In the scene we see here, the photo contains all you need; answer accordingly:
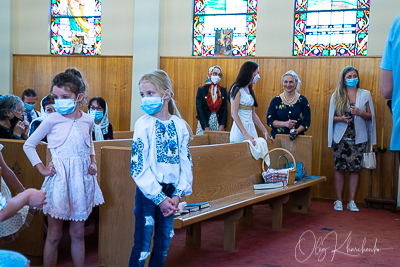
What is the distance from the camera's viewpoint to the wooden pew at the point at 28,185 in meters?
3.40

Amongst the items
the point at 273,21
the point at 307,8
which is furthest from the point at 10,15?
the point at 307,8

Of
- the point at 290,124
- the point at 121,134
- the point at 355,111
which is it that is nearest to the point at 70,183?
the point at 121,134

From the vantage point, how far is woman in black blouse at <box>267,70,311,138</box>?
5922mm

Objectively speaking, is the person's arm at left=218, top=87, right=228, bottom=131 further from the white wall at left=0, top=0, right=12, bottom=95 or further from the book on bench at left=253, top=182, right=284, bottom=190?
the white wall at left=0, top=0, right=12, bottom=95

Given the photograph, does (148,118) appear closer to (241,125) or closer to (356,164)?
(241,125)

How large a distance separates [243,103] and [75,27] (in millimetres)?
4515

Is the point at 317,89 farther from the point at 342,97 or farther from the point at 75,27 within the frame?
the point at 75,27

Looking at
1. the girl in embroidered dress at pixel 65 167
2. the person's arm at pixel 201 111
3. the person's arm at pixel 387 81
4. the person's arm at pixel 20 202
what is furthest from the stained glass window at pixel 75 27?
the person's arm at pixel 387 81

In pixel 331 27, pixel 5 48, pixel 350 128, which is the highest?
pixel 331 27

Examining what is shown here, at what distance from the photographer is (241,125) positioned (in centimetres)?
486

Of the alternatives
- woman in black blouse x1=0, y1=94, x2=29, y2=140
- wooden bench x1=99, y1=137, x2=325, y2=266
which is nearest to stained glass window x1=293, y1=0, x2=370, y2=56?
wooden bench x1=99, y1=137, x2=325, y2=266

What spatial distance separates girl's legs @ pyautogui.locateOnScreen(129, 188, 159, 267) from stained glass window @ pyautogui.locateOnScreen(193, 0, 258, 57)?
530 centimetres

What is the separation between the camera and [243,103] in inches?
199

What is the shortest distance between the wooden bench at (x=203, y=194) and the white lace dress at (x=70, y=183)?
12.5 inches
